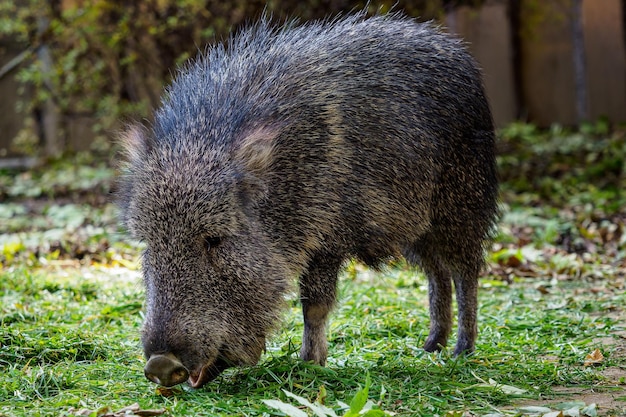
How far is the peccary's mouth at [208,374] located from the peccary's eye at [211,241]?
0.40 m

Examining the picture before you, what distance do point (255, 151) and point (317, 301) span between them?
63 centimetres

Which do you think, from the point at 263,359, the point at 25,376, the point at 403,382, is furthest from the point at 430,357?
the point at 25,376

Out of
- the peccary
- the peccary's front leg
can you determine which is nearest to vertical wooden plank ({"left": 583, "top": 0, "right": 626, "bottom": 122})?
the peccary

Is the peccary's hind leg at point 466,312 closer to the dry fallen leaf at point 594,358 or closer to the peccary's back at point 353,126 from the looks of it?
the peccary's back at point 353,126

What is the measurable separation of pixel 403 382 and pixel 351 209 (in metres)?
0.70

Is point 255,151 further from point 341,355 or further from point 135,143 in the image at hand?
point 341,355

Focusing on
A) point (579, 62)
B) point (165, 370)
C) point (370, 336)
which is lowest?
point (370, 336)

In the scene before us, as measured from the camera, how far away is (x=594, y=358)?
354 cm

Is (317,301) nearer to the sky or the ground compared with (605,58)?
nearer to the ground

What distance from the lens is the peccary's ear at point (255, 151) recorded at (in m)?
3.23

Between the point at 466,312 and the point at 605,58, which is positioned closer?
the point at 466,312

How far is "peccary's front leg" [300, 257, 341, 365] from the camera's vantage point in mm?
3396

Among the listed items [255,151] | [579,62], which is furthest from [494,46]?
[255,151]

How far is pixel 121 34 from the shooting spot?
892cm
